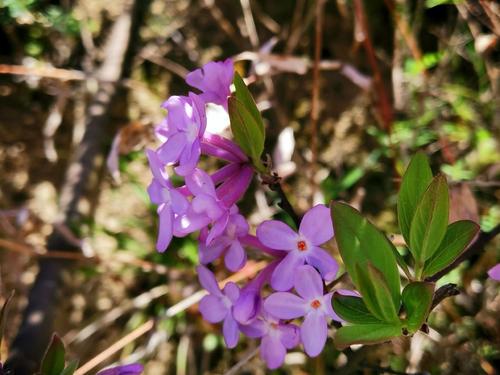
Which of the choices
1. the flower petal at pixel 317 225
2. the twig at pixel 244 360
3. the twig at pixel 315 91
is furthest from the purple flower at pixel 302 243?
the twig at pixel 315 91

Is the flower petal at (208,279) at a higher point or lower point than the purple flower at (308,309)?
lower

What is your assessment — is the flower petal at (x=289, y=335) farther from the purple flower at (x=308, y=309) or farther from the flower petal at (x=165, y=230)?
the flower petal at (x=165, y=230)

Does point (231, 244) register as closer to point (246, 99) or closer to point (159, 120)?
point (246, 99)

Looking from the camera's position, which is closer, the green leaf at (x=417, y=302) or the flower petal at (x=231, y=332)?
the green leaf at (x=417, y=302)

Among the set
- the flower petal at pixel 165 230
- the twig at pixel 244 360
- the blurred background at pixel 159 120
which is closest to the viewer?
the flower petal at pixel 165 230

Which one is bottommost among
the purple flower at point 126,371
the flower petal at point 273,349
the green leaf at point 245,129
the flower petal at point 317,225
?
the purple flower at point 126,371

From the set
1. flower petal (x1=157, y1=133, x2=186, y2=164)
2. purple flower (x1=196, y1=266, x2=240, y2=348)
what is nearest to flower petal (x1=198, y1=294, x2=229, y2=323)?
purple flower (x1=196, y1=266, x2=240, y2=348)

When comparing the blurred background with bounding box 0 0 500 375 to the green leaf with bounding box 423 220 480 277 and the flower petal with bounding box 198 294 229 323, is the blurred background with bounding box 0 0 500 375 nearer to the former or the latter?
the flower petal with bounding box 198 294 229 323
